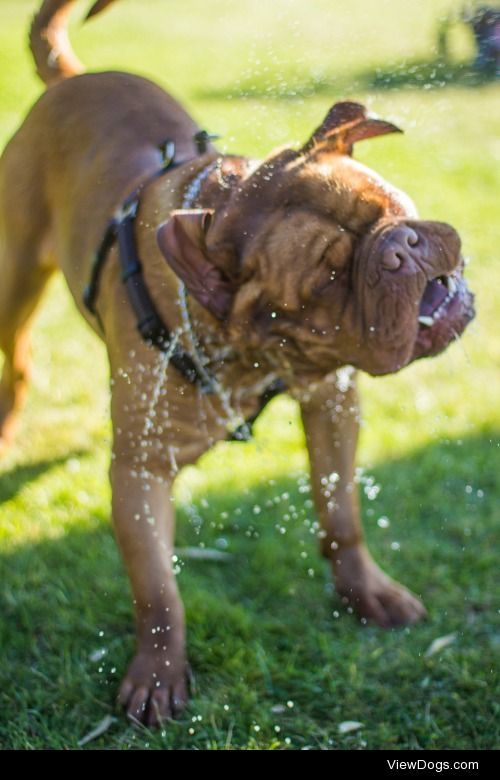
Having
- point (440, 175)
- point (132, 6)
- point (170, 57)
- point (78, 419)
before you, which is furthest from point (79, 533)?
point (132, 6)

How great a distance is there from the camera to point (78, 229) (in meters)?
3.08

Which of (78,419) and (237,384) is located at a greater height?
(237,384)

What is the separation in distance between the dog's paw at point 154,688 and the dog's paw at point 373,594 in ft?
1.98

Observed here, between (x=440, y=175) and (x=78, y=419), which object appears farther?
(x=440, y=175)

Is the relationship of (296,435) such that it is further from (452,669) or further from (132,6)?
(132,6)

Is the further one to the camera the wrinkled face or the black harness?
the black harness

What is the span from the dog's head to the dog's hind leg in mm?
1204

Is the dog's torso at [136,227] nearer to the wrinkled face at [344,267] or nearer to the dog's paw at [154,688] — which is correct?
the wrinkled face at [344,267]

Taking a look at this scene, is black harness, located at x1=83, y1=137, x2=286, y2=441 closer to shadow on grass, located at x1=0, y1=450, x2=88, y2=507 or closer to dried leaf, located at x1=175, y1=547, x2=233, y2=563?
dried leaf, located at x1=175, y1=547, x2=233, y2=563

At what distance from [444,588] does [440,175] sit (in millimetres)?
4610

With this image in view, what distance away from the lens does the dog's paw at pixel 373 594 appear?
3.01 meters

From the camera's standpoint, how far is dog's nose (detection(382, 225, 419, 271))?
85.1 inches

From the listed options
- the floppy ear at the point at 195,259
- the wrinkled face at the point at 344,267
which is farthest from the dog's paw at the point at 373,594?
the floppy ear at the point at 195,259

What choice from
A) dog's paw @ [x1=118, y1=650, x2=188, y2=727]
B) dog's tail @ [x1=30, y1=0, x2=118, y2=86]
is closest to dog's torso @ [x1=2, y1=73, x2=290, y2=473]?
dog's tail @ [x1=30, y1=0, x2=118, y2=86]
